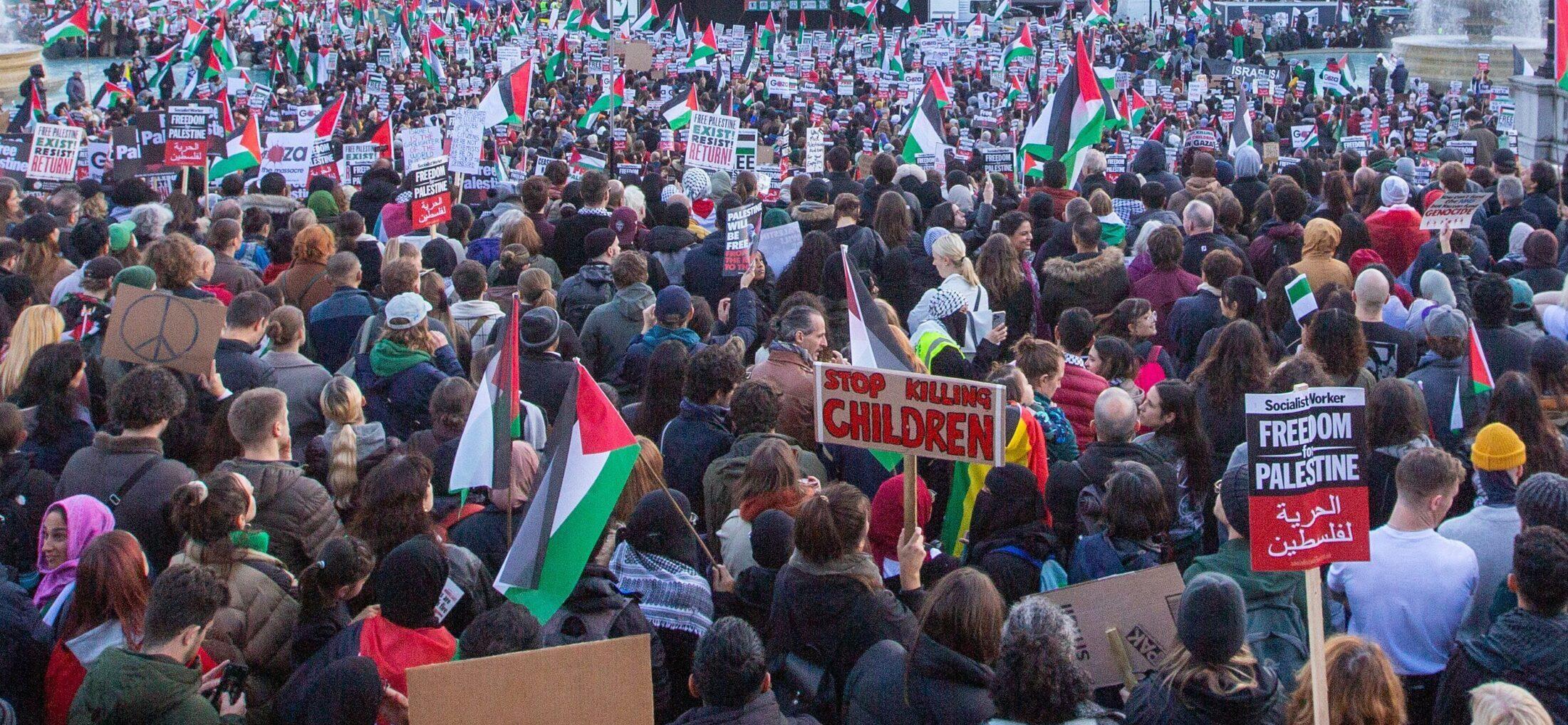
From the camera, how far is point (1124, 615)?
15.0ft

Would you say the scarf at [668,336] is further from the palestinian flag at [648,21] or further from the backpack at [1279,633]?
the palestinian flag at [648,21]

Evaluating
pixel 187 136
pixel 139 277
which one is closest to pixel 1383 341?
pixel 139 277

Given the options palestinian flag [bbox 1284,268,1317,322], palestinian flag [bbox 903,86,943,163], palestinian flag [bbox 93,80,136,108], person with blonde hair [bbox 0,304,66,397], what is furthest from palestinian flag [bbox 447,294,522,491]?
palestinian flag [bbox 93,80,136,108]

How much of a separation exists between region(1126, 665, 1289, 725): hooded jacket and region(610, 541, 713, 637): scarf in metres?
1.48

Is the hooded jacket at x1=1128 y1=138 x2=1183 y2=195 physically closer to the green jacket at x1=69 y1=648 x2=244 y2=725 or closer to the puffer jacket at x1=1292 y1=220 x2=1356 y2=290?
the puffer jacket at x1=1292 y1=220 x2=1356 y2=290

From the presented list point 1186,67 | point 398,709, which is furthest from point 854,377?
point 1186,67

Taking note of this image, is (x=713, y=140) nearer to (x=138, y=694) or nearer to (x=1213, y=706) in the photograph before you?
(x=138, y=694)

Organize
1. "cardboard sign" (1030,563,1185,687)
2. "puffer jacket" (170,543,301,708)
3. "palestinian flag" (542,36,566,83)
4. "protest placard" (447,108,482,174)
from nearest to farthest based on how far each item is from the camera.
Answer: "cardboard sign" (1030,563,1185,687) < "puffer jacket" (170,543,301,708) < "protest placard" (447,108,482,174) < "palestinian flag" (542,36,566,83)

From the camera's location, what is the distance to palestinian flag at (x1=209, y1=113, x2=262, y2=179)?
43.0 feet

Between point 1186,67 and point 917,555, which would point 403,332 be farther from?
point 1186,67

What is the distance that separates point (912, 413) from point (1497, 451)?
6.59 ft

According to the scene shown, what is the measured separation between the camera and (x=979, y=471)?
5.85 metres

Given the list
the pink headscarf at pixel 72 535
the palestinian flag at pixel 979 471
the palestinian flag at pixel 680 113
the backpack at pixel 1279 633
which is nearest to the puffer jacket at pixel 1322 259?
the palestinian flag at pixel 979 471

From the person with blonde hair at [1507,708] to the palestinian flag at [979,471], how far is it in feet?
7.36
